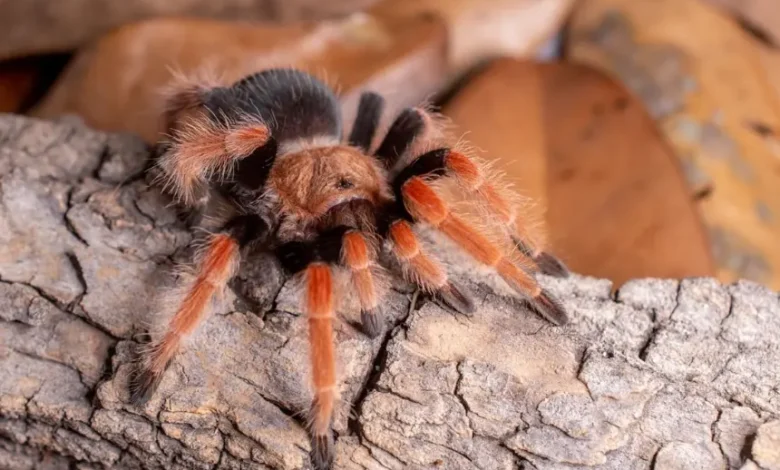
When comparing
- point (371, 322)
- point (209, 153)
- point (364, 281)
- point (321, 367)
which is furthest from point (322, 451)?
point (209, 153)

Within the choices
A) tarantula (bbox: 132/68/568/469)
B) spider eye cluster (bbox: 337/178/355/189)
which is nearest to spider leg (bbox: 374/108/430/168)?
tarantula (bbox: 132/68/568/469)

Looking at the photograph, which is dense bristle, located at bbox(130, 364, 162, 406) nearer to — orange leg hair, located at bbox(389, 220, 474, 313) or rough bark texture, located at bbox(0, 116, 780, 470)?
rough bark texture, located at bbox(0, 116, 780, 470)

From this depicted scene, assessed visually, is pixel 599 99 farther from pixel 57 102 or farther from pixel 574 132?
pixel 57 102

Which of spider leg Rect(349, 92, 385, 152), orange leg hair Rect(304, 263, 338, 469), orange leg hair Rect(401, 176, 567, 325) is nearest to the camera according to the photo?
orange leg hair Rect(304, 263, 338, 469)

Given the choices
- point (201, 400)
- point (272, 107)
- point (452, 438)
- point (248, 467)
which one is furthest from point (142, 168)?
point (452, 438)

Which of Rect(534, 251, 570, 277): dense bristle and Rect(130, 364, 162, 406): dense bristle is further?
Rect(534, 251, 570, 277): dense bristle

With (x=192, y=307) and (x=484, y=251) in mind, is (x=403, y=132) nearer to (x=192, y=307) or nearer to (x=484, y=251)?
(x=484, y=251)
